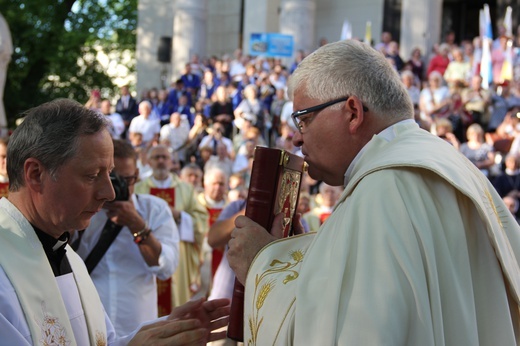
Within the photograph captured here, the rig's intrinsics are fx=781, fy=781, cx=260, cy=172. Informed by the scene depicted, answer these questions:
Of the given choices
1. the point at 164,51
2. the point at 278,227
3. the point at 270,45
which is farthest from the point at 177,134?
the point at 278,227

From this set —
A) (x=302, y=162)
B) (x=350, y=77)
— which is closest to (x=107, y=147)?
(x=302, y=162)

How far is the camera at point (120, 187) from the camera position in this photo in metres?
4.67

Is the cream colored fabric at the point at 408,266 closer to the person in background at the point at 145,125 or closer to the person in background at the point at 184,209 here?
the person in background at the point at 184,209

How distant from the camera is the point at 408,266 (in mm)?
2197

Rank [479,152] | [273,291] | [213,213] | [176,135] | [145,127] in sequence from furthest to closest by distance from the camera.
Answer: [145,127] < [176,135] < [479,152] < [213,213] < [273,291]

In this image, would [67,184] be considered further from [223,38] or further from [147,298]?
[223,38]

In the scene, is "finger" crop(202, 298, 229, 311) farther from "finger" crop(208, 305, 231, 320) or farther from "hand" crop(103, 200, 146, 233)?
"hand" crop(103, 200, 146, 233)

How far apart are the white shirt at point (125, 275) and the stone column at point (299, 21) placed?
64.4ft

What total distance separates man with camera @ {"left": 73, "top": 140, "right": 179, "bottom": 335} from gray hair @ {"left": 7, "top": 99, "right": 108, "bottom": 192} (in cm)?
195

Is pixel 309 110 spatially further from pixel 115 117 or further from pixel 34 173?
pixel 115 117

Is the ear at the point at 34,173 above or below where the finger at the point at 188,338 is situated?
above

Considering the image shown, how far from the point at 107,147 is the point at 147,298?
238 cm

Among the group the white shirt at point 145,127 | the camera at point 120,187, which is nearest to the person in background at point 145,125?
the white shirt at point 145,127

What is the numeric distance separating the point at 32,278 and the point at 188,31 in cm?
2485
